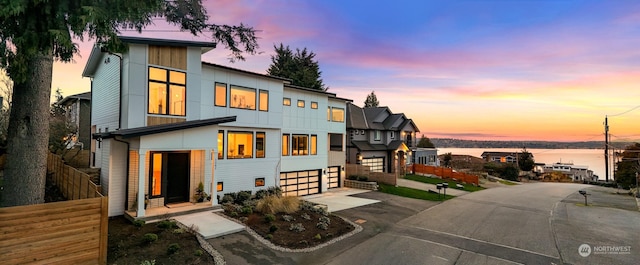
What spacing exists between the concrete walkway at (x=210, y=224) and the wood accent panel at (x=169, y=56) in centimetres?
656

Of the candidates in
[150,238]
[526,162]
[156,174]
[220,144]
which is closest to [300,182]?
[220,144]

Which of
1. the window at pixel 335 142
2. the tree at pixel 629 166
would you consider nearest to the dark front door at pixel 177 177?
the window at pixel 335 142

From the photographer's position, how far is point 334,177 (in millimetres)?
23328

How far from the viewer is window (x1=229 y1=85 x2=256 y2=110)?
1554 centimetres

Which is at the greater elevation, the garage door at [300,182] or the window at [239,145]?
the window at [239,145]

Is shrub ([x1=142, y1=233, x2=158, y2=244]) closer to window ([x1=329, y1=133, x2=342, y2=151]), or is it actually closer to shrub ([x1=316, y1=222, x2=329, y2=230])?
shrub ([x1=316, y1=222, x2=329, y2=230])

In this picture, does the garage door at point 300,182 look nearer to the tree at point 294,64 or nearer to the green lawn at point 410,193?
the green lawn at point 410,193

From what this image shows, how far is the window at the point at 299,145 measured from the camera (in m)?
19.5

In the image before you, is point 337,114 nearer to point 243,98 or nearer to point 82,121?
point 243,98

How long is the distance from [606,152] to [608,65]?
24.6 meters

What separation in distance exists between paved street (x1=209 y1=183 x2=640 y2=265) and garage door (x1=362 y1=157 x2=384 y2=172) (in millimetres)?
10091

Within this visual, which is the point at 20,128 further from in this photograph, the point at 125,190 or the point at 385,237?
the point at 385,237

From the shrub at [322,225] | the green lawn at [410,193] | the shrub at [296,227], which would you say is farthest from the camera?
the green lawn at [410,193]

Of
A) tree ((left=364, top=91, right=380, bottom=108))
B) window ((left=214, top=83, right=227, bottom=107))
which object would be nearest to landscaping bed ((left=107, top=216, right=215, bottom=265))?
window ((left=214, top=83, right=227, bottom=107))
